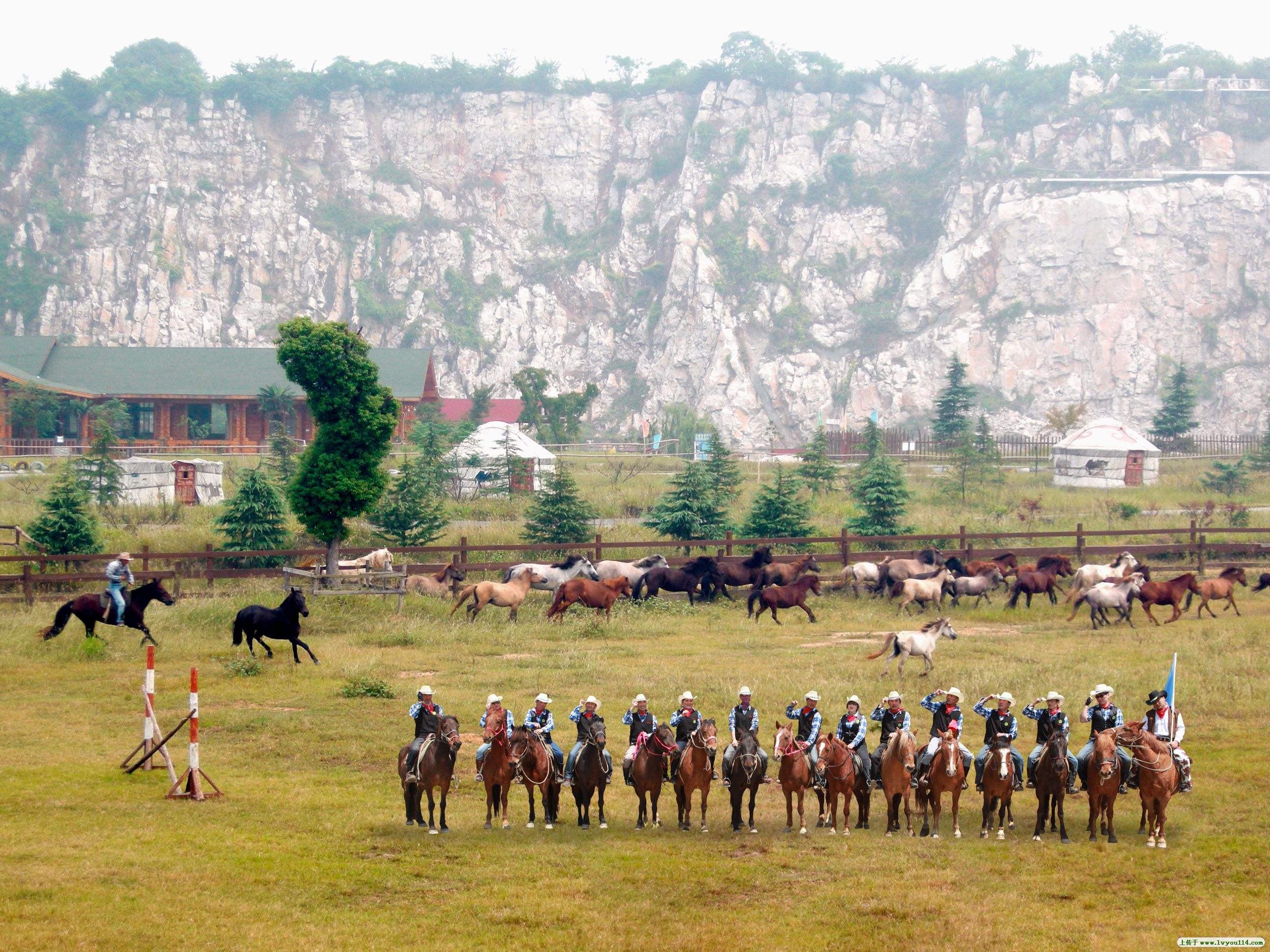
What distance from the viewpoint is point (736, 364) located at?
111m

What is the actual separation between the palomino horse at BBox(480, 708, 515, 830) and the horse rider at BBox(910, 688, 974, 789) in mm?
4734

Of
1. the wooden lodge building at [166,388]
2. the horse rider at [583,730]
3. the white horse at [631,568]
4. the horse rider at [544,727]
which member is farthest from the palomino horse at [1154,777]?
the wooden lodge building at [166,388]

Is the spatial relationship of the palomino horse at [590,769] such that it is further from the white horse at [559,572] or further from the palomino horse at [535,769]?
the white horse at [559,572]

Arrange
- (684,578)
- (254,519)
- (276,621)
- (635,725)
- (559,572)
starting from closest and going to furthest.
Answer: (635,725) → (276,621) → (684,578) → (559,572) → (254,519)

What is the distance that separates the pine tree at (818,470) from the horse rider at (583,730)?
133ft

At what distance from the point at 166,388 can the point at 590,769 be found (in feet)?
216

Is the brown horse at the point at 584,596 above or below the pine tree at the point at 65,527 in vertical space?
below

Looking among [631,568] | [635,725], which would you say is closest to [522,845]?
[635,725]

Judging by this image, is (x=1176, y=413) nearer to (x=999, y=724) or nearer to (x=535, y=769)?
(x=999, y=724)

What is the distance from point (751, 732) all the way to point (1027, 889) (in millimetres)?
3400

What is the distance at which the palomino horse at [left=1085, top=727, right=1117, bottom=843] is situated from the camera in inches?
533

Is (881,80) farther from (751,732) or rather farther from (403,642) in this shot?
(751,732)

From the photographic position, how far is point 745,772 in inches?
549

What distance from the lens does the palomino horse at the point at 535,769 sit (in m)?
13.9
